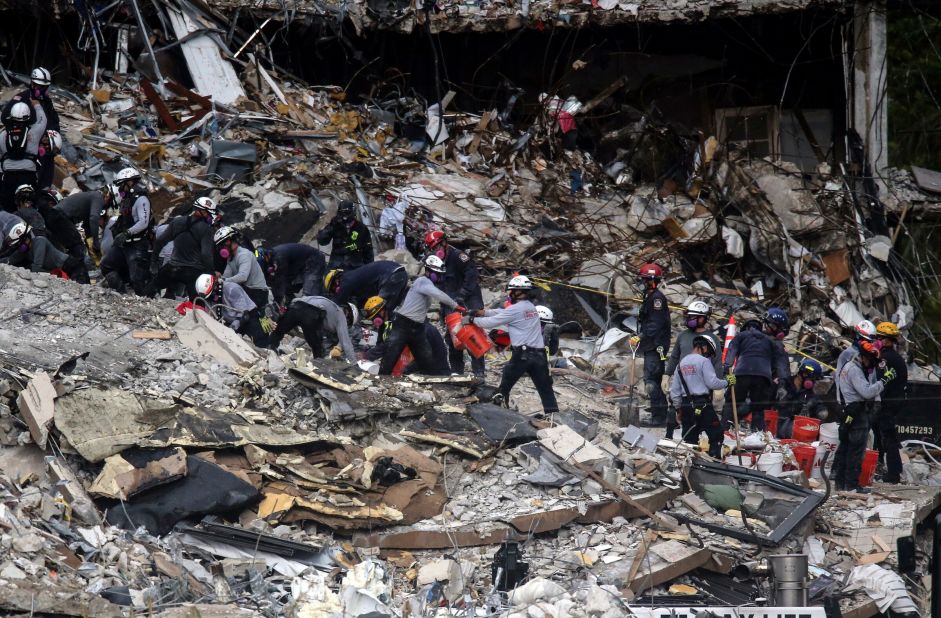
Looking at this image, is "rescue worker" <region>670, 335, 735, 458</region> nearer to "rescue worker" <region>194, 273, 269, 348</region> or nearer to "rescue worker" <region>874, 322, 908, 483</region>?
"rescue worker" <region>874, 322, 908, 483</region>

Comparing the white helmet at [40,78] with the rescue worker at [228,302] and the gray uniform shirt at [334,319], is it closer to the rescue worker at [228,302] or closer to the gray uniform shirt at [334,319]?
the rescue worker at [228,302]

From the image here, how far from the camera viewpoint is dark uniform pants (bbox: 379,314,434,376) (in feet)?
36.7

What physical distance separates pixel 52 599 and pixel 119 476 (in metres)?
1.69

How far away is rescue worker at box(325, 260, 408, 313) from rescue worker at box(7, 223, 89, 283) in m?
2.62

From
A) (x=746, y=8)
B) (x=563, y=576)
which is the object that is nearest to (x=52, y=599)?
(x=563, y=576)

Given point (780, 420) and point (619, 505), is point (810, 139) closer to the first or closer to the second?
point (780, 420)

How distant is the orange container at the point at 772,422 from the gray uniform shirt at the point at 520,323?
2747 mm

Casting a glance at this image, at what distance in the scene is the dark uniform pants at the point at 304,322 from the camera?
37.0 feet

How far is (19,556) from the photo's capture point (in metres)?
6.92

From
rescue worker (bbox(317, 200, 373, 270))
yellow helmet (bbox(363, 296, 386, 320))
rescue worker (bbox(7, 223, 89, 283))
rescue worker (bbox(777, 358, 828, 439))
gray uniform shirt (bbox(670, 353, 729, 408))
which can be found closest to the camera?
gray uniform shirt (bbox(670, 353, 729, 408))

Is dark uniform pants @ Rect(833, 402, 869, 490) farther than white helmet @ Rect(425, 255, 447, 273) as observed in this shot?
No

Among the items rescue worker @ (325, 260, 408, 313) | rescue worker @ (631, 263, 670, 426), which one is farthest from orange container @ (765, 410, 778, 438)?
rescue worker @ (325, 260, 408, 313)

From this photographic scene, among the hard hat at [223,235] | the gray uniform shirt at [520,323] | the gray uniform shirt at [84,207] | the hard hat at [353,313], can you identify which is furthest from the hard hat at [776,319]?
the gray uniform shirt at [84,207]

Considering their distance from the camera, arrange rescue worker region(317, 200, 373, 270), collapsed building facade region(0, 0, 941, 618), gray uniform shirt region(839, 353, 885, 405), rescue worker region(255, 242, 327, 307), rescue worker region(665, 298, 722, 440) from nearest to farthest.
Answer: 1. collapsed building facade region(0, 0, 941, 618)
2. gray uniform shirt region(839, 353, 885, 405)
3. rescue worker region(665, 298, 722, 440)
4. rescue worker region(255, 242, 327, 307)
5. rescue worker region(317, 200, 373, 270)
